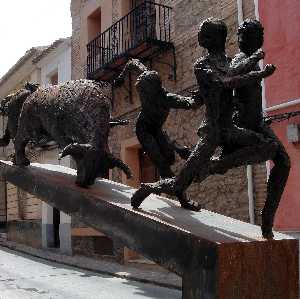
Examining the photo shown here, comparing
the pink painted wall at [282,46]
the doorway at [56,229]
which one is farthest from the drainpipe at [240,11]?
the doorway at [56,229]

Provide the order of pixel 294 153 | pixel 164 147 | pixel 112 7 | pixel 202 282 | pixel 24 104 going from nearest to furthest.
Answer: pixel 202 282 < pixel 164 147 < pixel 24 104 < pixel 294 153 < pixel 112 7

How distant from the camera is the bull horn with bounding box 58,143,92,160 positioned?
4.12 metres

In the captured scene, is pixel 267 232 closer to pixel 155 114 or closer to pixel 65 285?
pixel 155 114

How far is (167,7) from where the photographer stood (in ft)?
35.5

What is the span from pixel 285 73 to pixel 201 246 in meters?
5.67

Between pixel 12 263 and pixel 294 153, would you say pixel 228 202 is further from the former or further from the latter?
pixel 12 263

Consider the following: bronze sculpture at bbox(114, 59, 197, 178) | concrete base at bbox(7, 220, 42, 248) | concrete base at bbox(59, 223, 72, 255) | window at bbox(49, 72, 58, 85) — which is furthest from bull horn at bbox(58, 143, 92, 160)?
window at bbox(49, 72, 58, 85)

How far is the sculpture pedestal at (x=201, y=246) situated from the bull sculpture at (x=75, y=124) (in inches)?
12.2

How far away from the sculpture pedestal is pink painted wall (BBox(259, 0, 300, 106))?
4.46 metres

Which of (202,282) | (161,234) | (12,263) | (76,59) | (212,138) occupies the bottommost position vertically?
(12,263)

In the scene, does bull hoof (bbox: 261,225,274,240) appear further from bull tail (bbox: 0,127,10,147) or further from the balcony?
the balcony

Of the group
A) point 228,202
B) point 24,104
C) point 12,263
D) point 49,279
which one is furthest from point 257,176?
point 12,263

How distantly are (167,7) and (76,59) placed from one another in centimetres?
494

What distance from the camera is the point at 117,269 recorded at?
1054cm
